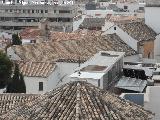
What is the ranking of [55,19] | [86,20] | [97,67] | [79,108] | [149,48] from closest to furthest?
1. [79,108]
2. [97,67]
3. [149,48]
4. [86,20]
5. [55,19]

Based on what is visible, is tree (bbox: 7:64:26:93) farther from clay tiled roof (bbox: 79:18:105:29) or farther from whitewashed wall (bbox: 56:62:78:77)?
clay tiled roof (bbox: 79:18:105:29)

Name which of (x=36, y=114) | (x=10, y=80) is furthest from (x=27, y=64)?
(x=36, y=114)

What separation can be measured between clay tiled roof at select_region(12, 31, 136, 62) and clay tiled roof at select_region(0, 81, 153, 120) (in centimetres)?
1984

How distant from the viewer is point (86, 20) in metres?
74.9

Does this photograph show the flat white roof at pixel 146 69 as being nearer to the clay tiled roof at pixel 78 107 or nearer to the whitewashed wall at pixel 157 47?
the clay tiled roof at pixel 78 107

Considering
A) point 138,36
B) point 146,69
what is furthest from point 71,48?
point 146,69

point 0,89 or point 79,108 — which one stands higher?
point 79,108

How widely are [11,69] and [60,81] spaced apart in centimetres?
433

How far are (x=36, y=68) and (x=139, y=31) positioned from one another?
37.0 feet

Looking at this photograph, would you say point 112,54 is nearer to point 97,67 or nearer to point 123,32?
point 97,67

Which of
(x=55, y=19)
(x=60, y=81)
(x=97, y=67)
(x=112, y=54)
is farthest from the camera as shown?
(x=55, y=19)

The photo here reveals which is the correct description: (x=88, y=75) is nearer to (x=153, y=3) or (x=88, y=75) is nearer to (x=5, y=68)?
(x=5, y=68)

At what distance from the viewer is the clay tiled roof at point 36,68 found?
3303 cm

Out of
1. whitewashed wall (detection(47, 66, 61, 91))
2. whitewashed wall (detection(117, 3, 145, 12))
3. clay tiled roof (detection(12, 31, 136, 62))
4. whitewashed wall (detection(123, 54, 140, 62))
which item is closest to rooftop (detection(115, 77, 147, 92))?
whitewashed wall (detection(47, 66, 61, 91))
